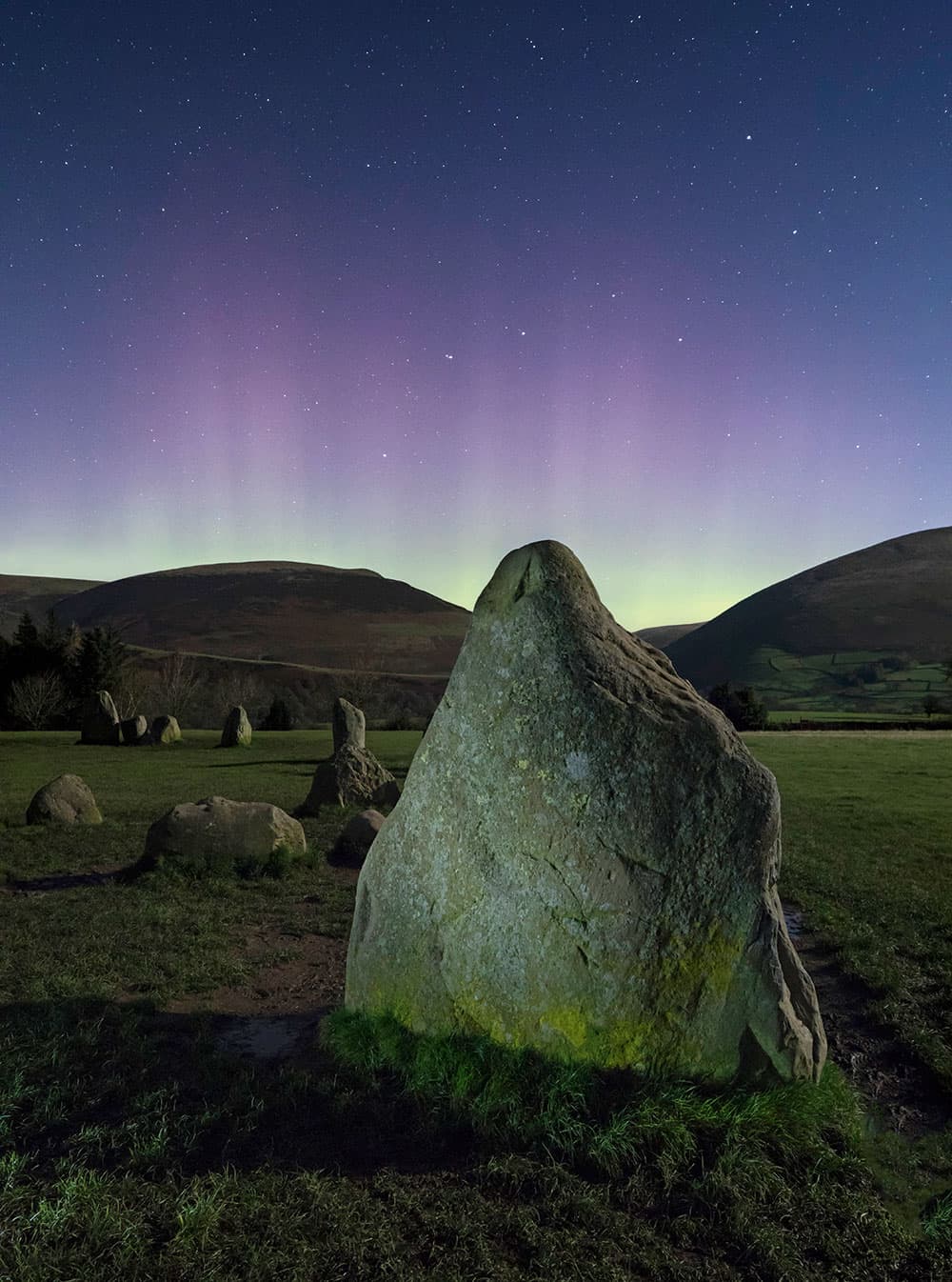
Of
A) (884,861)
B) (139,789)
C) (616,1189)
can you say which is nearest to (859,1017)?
(616,1189)

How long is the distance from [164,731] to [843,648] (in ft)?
462

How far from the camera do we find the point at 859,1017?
306 inches

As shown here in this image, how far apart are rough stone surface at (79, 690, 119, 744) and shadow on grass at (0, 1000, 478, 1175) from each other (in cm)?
3603

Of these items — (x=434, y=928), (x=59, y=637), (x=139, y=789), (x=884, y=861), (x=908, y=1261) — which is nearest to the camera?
(x=908, y=1261)

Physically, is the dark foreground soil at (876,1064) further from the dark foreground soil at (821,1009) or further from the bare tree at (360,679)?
the bare tree at (360,679)

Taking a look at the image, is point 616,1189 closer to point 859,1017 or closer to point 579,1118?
point 579,1118

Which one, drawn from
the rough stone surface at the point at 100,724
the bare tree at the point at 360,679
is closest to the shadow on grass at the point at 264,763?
the bare tree at the point at 360,679

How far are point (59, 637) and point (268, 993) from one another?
55.5 metres

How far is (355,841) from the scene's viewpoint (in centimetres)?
1469

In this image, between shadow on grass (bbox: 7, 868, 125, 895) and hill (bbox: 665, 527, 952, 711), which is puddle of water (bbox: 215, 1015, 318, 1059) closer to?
shadow on grass (bbox: 7, 868, 125, 895)

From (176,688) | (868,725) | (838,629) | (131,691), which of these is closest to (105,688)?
(131,691)

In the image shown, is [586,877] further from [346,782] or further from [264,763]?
[264,763]

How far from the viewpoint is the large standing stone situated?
569 centimetres

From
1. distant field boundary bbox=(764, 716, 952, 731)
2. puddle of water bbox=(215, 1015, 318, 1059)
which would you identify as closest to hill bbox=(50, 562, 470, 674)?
distant field boundary bbox=(764, 716, 952, 731)
